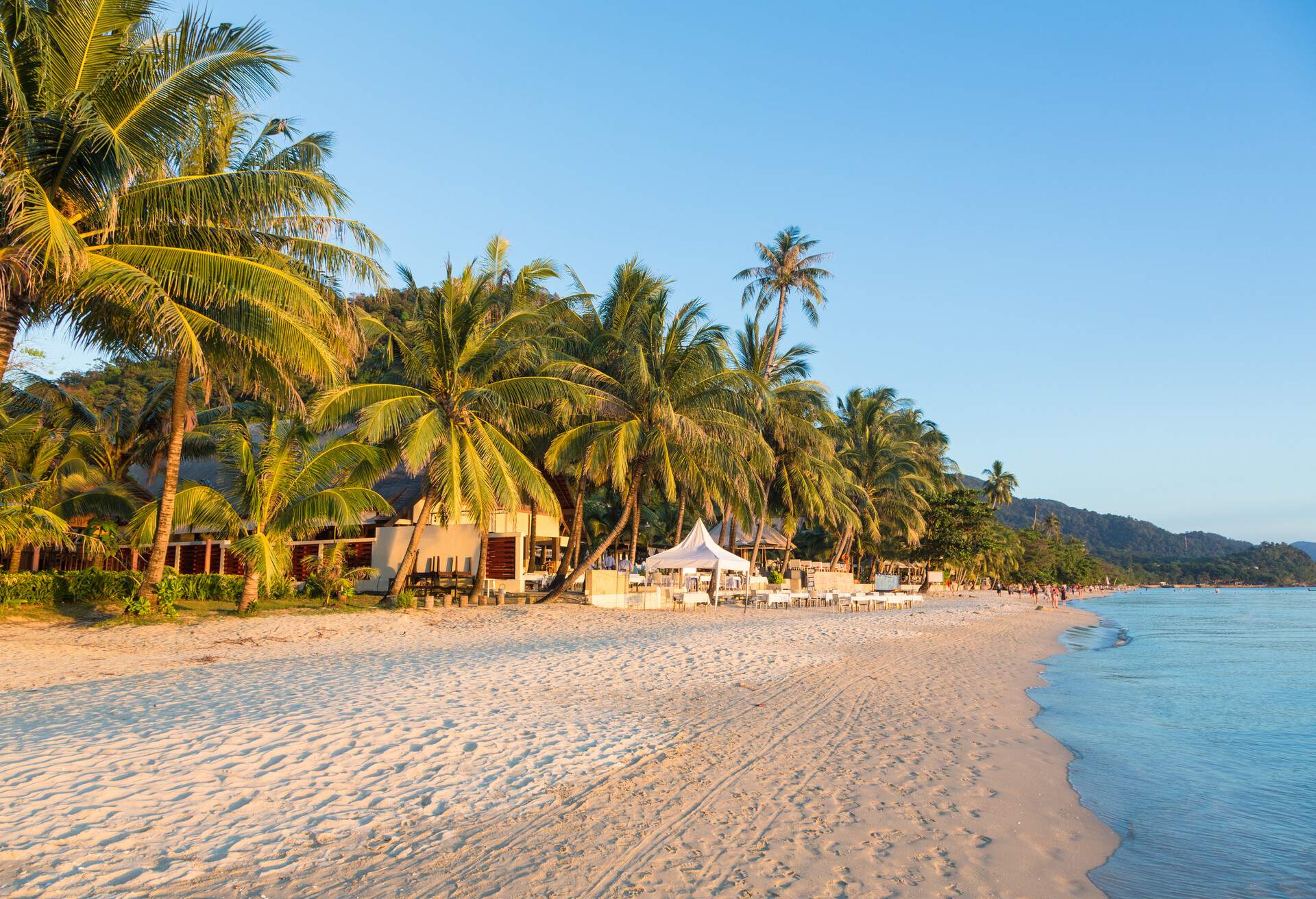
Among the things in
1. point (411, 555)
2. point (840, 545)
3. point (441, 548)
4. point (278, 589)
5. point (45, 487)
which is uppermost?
point (45, 487)

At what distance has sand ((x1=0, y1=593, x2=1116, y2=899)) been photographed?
386 centimetres

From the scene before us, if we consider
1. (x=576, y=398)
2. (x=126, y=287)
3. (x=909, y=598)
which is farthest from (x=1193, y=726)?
(x=909, y=598)

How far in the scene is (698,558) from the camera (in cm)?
2072

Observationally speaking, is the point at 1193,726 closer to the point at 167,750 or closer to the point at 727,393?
the point at 167,750

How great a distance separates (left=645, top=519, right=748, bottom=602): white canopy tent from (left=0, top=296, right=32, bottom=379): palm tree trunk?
46.3ft

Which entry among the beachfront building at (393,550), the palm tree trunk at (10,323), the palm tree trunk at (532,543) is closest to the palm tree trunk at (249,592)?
the beachfront building at (393,550)

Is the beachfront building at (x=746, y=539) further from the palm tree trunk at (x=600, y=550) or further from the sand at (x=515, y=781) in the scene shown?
the sand at (x=515, y=781)

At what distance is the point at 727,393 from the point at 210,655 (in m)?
13.2

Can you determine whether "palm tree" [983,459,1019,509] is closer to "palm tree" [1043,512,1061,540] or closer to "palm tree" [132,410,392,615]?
"palm tree" [1043,512,1061,540]

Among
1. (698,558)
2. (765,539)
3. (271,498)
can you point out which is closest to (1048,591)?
(765,539)

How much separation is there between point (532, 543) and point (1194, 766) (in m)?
18.4

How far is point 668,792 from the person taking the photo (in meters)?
5.20

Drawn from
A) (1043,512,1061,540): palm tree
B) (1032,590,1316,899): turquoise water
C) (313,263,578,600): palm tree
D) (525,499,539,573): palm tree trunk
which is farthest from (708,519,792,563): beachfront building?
(1043,512,1061,540): palm tree

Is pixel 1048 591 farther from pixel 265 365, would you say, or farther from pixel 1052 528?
pixel 265 365
